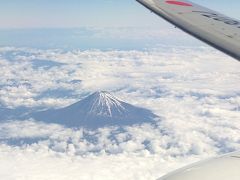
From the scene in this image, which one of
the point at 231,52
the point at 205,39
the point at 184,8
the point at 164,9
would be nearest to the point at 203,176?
the point at 231,52

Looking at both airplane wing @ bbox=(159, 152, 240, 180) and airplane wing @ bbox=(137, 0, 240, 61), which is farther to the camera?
airplane wing @ bbox=(137, 0, 240, 61)

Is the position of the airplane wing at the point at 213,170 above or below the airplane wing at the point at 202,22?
below

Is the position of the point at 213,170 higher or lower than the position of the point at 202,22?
lower

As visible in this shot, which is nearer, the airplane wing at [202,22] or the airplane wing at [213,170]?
the airplane wing at [213,170]

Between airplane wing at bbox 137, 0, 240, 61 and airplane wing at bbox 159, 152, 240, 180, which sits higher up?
airplane wing at bbox 137, 0, 240, 61
